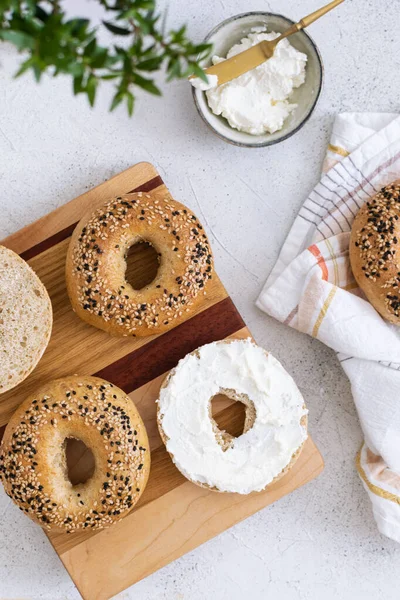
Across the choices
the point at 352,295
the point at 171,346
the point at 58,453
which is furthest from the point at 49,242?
the point at 352,295

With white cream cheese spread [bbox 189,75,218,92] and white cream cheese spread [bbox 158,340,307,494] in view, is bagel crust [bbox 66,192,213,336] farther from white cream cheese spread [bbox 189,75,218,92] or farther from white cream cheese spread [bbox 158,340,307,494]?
white cream cheese spread [bbox 189,75,218,92]

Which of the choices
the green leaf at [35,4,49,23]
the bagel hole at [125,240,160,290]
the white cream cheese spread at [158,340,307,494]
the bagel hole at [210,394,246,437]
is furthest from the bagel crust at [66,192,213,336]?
the green leaf at [35,4,49,23]

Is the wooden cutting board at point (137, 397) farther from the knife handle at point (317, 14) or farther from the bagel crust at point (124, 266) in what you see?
the knife handle at point (317, 14)

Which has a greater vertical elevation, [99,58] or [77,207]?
[99,58]

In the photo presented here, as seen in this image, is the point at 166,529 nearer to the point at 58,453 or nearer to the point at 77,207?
the point at 58,453

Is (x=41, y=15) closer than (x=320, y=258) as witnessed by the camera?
Yes
